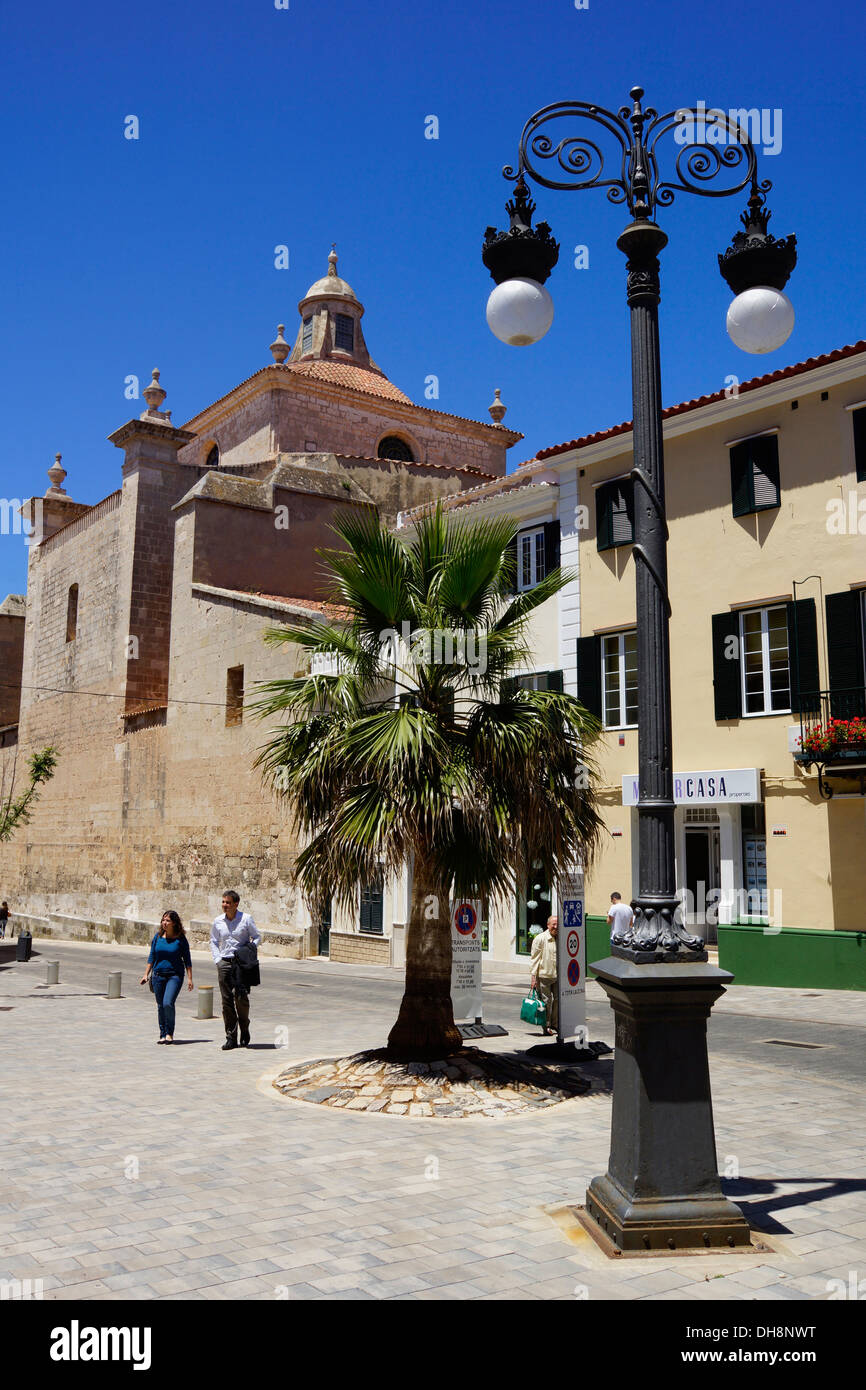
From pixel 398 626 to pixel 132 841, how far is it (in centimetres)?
2488

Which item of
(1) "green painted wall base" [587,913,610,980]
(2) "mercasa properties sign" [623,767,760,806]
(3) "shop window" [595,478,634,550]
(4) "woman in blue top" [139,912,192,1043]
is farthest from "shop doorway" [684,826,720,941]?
(4) "woman in blue top" [139,912,192,1043]

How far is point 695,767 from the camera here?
18.8 meters

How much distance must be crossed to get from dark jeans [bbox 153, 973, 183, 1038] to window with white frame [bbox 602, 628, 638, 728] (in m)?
10.7

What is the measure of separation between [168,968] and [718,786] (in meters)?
10.1

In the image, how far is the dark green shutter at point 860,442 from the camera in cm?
1691

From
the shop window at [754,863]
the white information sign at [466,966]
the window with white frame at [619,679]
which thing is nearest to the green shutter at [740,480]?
the window with white frame at [619,679]

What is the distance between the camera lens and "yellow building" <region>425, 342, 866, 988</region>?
1680cm

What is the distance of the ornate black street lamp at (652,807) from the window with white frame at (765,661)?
1220cm

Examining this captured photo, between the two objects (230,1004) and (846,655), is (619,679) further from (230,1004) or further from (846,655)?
(230,1004)

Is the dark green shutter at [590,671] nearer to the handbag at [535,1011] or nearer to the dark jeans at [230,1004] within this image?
the handbag at [535,1011]

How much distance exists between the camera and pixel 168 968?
1177 cm

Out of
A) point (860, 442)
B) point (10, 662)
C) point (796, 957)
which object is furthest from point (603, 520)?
point (10, 662)
